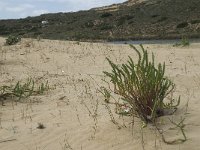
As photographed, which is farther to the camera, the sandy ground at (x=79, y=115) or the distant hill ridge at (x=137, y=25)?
the distant hill ridge at (x=137, y=25)

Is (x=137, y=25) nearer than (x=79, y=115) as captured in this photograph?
No

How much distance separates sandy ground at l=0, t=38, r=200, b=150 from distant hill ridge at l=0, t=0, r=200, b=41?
34.9ft

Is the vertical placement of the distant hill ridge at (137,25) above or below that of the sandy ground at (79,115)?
above

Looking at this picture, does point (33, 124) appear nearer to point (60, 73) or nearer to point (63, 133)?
point (63, 133)

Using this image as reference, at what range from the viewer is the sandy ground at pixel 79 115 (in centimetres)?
458

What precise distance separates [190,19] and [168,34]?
196 cm

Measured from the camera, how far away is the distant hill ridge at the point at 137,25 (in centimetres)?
2131

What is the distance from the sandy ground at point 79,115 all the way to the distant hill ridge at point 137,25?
10.6m

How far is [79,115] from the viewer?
565cm

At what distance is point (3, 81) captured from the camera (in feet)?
27.5

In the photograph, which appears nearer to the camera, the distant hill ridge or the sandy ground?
the sandy ground

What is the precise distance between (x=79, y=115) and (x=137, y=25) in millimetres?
18454

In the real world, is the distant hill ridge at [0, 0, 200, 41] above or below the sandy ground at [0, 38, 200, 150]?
above

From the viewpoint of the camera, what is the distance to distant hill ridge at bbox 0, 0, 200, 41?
21312mm
